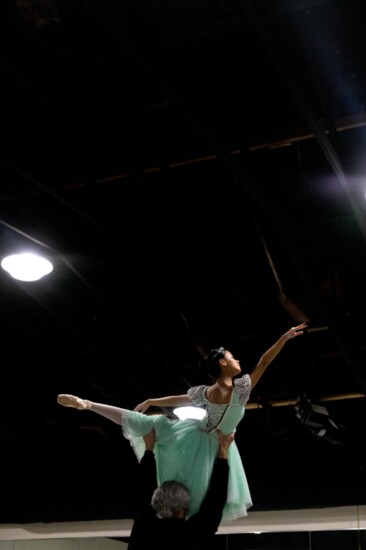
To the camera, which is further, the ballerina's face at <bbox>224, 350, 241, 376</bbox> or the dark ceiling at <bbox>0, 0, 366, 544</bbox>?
the dark ceiling at <bbox>0, 0, 366, 544</bbox>

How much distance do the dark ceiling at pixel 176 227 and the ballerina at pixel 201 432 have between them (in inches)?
71.0

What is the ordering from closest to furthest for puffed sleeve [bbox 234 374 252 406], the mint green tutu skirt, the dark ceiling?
the mint green tutu skirt → puffed sleeve [bbox 234 374 252 406] → the dark ceiling

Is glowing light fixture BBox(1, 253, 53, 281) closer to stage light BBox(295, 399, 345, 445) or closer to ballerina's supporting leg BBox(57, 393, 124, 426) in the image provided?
stage light BBox(295, 399, 345, 445)

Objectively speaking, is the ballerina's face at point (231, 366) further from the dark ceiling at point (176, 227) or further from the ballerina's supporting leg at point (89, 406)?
the dark ceiling at point (176, 227)

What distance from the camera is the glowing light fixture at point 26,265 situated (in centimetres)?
620

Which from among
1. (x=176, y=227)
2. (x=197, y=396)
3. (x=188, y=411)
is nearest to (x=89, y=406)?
(x=197, y=396)

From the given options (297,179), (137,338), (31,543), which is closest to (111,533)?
(31,543)

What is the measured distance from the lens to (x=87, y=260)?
6.67 m

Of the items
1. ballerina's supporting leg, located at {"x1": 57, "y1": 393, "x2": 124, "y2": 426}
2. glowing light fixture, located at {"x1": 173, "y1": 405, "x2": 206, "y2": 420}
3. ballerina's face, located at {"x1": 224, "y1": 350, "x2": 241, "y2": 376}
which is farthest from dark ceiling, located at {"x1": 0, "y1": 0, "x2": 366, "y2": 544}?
ballerina's supporting leg, located at {"x1": 57, "y1": 393, "x2": 124, "y2": 426}

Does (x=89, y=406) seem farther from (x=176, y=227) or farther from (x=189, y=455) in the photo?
(x=176, y=227)

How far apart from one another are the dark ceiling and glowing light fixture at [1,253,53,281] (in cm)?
13

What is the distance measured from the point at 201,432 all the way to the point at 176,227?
322cm

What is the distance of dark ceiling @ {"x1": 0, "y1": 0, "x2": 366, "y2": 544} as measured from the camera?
486 cm

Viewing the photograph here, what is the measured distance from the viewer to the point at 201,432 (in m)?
3.52
